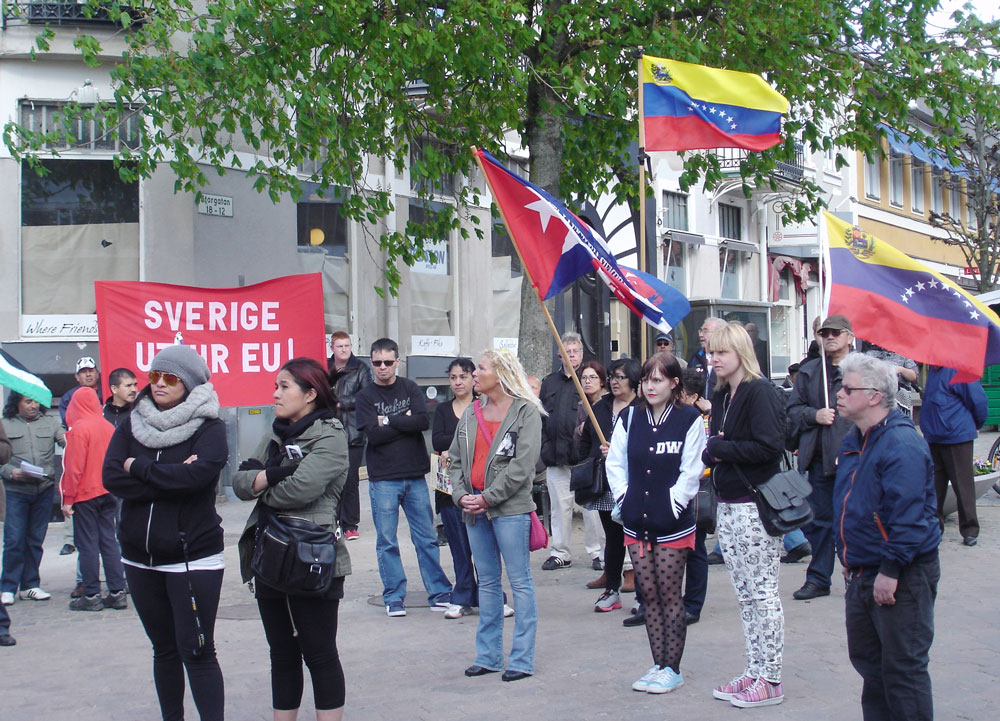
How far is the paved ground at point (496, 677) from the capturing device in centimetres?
539

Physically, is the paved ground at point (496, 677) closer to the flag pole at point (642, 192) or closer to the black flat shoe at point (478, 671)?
the black flat shoe at point (478, 671)

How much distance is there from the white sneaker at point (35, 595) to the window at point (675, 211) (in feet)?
63.0

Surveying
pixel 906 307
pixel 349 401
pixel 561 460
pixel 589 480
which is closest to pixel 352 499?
pixel 349 401

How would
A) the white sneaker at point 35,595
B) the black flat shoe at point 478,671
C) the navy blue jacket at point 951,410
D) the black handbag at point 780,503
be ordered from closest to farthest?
the black handbag at point 780,503 → the black flat shoe at point 478,671 → the white sneaker at point 35,595 → the navy blue jacket at point 951,410

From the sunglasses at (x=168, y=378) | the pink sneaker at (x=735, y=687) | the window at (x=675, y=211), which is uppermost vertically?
the window at (x=675, y=211)

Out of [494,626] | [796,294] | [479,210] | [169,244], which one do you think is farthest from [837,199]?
[494,626]

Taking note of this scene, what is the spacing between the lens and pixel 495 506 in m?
5.94

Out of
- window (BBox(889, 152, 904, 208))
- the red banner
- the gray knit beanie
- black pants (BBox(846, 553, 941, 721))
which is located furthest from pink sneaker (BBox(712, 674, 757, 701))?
window (BBox(889, 152, 904, 208))

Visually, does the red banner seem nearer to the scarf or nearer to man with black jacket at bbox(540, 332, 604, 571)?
man with black jacket at bbox(540, 332, 604, 571)

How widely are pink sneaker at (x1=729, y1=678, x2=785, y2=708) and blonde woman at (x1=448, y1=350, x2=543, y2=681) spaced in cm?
116

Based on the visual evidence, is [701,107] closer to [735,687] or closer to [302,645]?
[735,687]

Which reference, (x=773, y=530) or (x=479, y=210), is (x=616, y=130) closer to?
(x=479, y=210)

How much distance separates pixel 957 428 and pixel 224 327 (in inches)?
252

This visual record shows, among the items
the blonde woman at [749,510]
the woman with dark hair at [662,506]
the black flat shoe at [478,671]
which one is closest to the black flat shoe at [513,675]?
the black flat shoe at [478,671]
